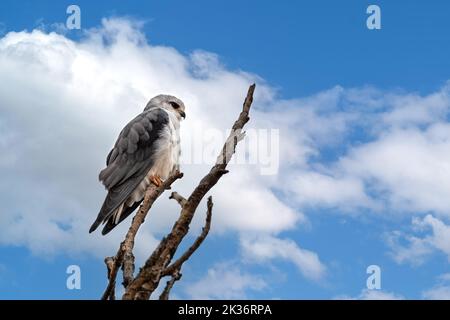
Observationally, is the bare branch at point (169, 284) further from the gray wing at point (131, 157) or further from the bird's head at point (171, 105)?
the bird's head at point (171, 105)

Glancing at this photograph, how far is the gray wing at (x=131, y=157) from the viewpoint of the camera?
914cm

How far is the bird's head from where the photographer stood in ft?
37.0

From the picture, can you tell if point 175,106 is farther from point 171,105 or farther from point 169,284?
point 169,284

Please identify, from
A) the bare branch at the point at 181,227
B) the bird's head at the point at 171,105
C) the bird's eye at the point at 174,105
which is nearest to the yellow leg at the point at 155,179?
the bird's head at the point at 171,105

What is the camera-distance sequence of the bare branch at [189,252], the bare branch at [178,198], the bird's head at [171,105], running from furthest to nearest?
1. the bird's head at [171,105]
2. the bare branch at [178,198]
3. the bare branch at [189,252]

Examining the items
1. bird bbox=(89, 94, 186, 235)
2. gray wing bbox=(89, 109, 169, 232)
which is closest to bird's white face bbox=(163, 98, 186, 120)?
bird bbox=(89, 94, 186, 235)

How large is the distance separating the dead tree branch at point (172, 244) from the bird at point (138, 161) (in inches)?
133

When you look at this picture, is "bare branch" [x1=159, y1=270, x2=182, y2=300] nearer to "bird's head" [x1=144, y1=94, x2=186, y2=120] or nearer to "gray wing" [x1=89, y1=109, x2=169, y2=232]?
"gray wing" [x1=89, y1=109, x2=169, y2=232]

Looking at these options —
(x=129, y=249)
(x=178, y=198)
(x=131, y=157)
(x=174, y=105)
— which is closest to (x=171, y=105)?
(x=174, y=105)
